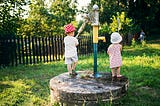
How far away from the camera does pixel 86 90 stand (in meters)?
4.68

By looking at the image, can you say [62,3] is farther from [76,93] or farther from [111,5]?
[76,93]

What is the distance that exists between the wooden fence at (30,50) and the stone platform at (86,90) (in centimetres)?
621

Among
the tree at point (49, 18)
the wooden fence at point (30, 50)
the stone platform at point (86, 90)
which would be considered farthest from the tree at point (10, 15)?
the tree at point (49, 18)

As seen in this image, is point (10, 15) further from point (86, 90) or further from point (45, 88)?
point (86, 90)

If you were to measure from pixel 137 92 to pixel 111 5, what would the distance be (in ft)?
84.9

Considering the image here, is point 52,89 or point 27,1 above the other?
point 27,1

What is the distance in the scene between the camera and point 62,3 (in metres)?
28.6

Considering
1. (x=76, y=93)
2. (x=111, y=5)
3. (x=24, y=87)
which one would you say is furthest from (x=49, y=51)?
(x=111, y=5)

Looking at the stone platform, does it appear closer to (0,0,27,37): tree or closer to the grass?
the grass

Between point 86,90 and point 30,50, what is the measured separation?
24.7 feet

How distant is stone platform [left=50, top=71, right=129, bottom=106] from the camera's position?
456cm

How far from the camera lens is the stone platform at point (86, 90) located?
4.56 m

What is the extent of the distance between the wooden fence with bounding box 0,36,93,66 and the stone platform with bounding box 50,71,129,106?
6213 mm

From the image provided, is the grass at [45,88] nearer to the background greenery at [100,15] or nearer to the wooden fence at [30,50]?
the wooden fence at [30,50]
